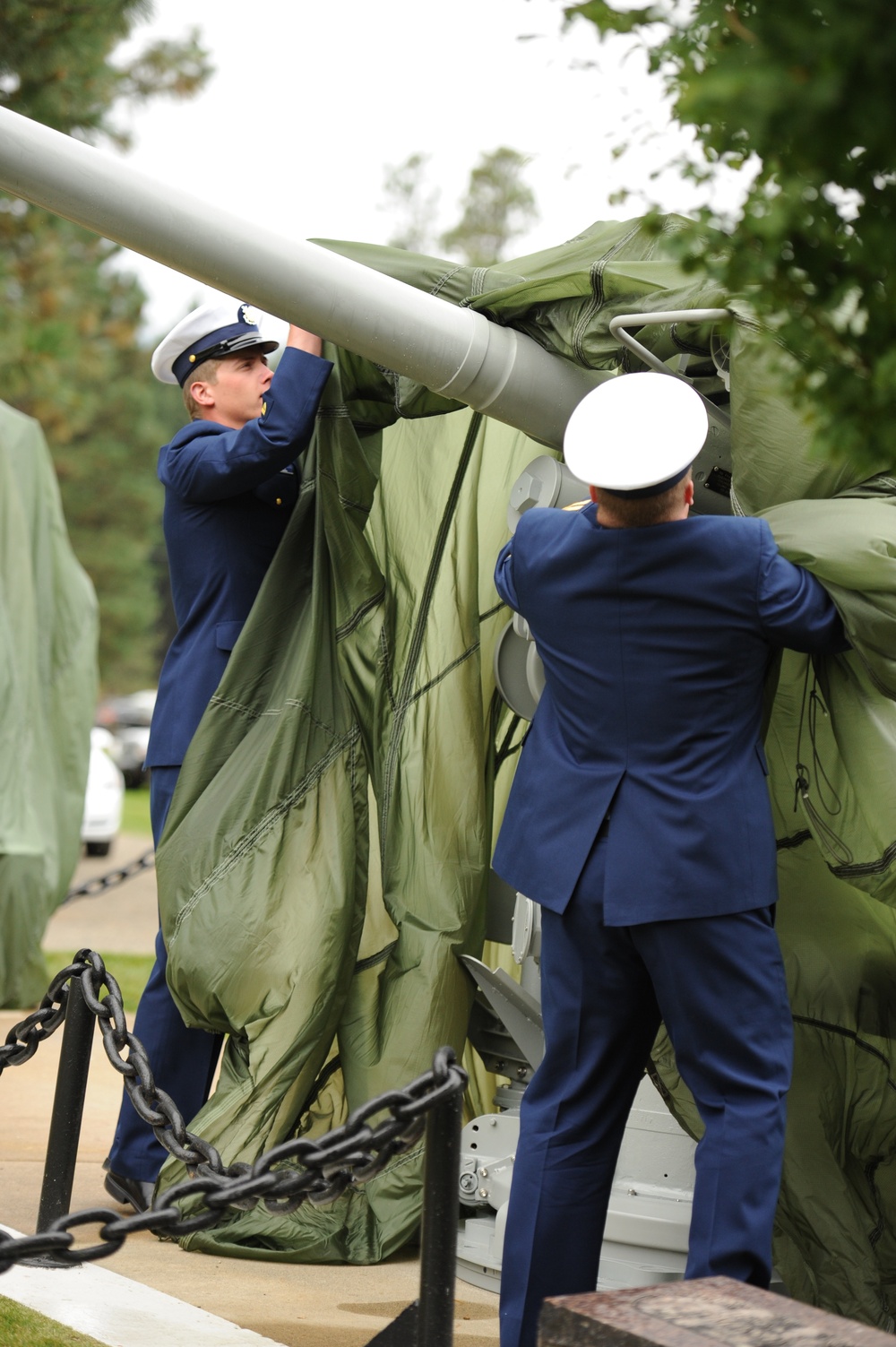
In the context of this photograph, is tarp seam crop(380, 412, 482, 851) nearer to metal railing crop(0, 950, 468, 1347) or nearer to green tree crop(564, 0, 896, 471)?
metal railing crop(0, 950, 468, 1347)

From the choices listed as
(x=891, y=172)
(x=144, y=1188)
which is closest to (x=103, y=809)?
(x=144, y=1188)

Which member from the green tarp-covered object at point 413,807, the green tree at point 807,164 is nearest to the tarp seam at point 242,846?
the green tarp-covered object at point 413,807

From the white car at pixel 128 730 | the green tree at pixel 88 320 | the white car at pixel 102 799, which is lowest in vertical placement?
the white car at pixel 102 799

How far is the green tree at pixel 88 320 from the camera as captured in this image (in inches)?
361

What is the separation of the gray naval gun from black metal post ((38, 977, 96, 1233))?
2.76 feet

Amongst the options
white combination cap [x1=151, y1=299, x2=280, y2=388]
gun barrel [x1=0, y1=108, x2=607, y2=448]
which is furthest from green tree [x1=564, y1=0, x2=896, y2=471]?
white combination cap [x1=151, y1=299, x2=280, y2=388]

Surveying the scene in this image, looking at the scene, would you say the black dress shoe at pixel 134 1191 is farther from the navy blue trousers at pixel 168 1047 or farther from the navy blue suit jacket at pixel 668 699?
the navy blue suit jacket at pixel 668 699

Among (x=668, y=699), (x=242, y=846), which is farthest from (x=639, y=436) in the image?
(x=242, y=846)

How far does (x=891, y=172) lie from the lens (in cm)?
158

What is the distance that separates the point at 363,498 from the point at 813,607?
56.1 inches

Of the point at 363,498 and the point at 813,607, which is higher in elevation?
the point at 363,498

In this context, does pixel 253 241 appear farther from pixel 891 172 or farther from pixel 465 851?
pixel 891 172

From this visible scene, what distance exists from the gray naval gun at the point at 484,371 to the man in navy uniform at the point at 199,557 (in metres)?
0.54

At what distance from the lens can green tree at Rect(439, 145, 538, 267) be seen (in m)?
18.7
